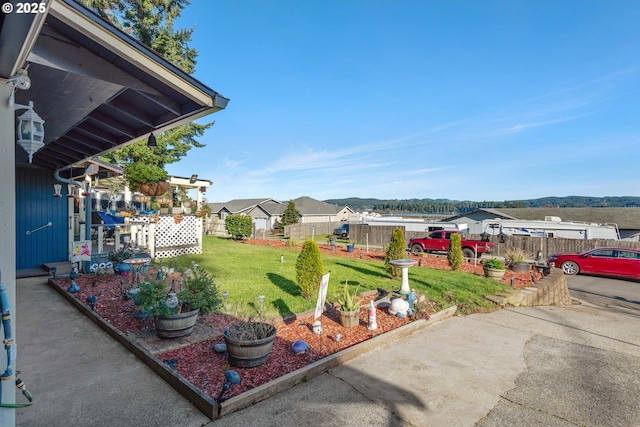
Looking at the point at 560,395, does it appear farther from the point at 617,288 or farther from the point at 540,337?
the point at 617,288

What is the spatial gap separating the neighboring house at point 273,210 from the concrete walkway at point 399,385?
31.8 metres

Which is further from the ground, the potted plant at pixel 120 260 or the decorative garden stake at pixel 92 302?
the potted plant at pixel 120 260

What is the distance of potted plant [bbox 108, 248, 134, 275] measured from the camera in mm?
7789

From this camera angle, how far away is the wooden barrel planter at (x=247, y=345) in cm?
371

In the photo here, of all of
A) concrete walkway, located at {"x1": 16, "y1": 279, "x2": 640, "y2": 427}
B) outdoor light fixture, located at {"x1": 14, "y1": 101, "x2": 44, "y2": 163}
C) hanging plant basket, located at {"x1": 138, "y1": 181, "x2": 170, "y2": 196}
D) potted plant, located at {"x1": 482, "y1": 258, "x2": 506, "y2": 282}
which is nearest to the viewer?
outdoor light fixture, located at {"x1": 14, "y1": 101, "x2": 44, "y2": 163}

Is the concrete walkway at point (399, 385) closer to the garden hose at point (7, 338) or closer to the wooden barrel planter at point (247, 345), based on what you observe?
the wooden barrel planter at point (247, 345)

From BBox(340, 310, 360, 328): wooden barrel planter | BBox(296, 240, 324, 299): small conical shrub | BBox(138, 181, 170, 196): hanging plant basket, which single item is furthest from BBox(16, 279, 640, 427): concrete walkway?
BBox(138, 181, 170, 196): hanging plant basket

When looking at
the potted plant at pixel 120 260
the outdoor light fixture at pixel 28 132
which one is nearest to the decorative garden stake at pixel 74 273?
the potted plant at pixel 120 260

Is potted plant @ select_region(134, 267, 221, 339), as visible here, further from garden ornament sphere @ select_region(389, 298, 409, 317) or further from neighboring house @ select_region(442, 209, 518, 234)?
neighboring house @ select_region(442, 209, 518, 234)

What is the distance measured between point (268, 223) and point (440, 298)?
107ft

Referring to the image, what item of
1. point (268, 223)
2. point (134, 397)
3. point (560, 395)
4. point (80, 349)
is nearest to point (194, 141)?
point (268, 223)

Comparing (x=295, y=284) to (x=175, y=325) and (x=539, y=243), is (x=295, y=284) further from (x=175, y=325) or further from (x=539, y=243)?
(x=539, y=243)

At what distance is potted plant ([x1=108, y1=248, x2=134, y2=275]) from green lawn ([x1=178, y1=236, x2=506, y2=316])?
6.68ft

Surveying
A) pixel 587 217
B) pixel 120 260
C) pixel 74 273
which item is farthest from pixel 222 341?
pixel 587 217
